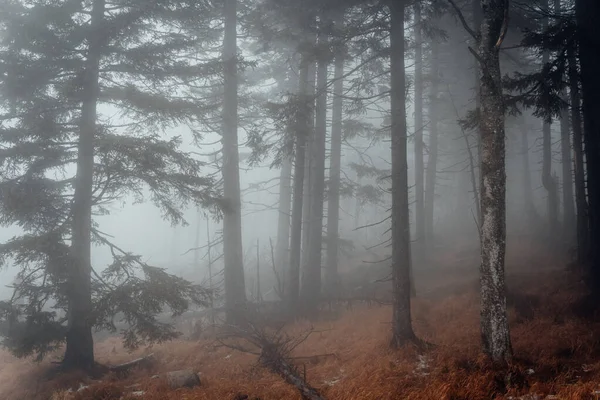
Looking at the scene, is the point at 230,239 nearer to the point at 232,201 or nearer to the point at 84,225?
the point at 232,201

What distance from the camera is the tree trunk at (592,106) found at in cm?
1045

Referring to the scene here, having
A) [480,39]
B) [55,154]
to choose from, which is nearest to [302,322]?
[55,154]

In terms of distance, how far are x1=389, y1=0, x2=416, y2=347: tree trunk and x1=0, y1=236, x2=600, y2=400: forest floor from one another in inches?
28.5

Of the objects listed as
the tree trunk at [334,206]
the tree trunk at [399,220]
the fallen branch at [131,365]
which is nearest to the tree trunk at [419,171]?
the tree trunk at [334,206]

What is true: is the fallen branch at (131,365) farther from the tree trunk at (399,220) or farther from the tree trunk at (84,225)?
the tree trunk at (399,220)

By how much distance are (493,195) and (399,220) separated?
272cm

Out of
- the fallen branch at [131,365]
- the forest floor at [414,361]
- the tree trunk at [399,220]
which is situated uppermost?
the tree trunk at [399,220]

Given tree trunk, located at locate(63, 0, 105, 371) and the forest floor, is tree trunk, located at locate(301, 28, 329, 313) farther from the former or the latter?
tree trunk, located at locate(63, 0, 105, 371)

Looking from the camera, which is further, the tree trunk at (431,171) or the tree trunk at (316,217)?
the tree trunk at (431,171)

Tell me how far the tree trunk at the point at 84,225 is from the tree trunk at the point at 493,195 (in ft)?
31.5

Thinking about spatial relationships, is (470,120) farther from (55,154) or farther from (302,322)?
(55,154)

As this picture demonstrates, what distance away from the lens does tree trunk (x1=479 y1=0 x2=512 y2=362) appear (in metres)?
7.51

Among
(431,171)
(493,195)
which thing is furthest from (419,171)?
(493,195)

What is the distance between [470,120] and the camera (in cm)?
900
